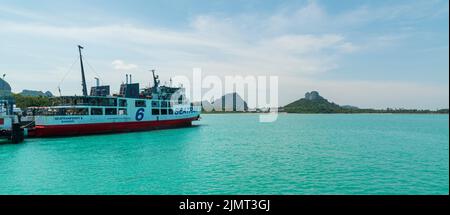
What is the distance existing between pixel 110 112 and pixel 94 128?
389cm

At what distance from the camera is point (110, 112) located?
4425 centimetres

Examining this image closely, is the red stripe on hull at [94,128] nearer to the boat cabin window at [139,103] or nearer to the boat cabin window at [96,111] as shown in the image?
the boat cabin window at [96,111]

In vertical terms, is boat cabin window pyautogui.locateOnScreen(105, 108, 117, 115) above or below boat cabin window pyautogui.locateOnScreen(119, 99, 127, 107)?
below

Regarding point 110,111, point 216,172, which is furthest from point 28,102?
point 216,172

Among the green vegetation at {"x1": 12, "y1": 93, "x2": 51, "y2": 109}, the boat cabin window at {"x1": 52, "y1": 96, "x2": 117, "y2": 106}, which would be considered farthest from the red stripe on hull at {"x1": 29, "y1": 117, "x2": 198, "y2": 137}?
the green vegetation at {"x1": 12, "y1": 93, "x2": 51, "y2": 109}

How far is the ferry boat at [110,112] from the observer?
3844 centimetres

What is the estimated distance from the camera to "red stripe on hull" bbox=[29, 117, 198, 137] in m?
37.5

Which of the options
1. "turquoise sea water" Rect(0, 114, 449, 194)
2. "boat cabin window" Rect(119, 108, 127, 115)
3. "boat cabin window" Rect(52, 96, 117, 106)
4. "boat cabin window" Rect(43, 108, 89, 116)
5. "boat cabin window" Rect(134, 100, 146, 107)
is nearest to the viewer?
"turquoise sea water" Rect(0, 114, 449, 194)

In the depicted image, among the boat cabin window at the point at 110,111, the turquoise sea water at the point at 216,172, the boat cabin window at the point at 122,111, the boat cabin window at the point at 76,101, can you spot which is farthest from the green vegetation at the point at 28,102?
the turquoise sea water at the point at 216,172

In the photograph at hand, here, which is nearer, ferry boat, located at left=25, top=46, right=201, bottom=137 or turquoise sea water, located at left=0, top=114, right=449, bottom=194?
turquoise sea water, located at left=0, top=114, right=449, bottom=194

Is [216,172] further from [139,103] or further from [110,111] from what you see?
[139,103]

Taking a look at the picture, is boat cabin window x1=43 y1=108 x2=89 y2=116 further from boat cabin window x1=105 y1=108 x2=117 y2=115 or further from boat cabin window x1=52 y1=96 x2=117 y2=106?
boat cabin window x1=105 y1=108 x2=117 y2=115
